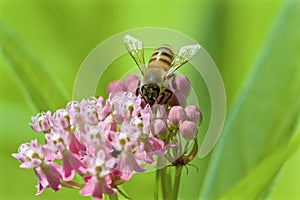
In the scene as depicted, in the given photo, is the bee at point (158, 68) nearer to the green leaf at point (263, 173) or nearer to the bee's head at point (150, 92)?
the bee's head at point (150, 92)

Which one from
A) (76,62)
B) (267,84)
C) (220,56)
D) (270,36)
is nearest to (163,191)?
(267,84)

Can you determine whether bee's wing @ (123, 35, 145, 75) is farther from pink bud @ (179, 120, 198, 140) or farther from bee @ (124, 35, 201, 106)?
pink bud @ (179, 120, 198, 140)

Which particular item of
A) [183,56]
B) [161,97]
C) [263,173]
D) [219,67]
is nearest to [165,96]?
[161,97]

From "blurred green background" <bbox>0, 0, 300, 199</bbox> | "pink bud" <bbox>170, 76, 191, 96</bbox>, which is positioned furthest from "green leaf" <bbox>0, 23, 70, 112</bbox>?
"pink bud" <bbox>170, 76, 191, 96</bbox>

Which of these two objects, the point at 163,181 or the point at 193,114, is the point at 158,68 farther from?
the point at 163,181

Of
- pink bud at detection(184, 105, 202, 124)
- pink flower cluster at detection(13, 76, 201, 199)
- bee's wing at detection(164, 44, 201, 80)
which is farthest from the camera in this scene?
bee's wing at detection(164, 44, 201, 80)

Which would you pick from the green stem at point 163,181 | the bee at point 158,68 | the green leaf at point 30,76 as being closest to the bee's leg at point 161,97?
the bee at point 158,68
